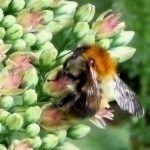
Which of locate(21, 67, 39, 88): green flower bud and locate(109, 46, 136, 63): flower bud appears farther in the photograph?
locate(109, 46, 136, 63): flower bud

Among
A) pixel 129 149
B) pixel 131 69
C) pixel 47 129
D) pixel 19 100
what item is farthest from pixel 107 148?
pixel 47 129

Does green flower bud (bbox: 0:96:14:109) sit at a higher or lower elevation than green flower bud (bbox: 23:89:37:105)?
higher

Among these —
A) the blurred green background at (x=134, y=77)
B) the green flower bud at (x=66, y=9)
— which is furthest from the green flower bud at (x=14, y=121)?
the blurred green background at (x=134, y=77)

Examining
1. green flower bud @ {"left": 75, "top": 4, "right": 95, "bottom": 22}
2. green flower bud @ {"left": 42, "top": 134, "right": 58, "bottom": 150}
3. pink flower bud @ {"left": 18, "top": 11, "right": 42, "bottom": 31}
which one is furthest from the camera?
green flower bud @ {"left": 75, "top": 4, "right": 95, "bottom": 22}

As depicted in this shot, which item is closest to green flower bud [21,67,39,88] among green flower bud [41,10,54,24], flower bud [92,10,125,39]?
green flower bud [41,10,54,24]

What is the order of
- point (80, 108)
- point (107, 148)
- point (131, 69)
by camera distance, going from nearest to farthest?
point (80, 108)
point (107, 148)
point (131, 69)

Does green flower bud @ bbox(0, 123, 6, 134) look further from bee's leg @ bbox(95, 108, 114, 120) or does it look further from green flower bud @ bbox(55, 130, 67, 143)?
bee's leg @ bbox(95, 108, 114, 120)

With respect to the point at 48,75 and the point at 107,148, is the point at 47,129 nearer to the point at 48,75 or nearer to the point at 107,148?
the point at 48,75
